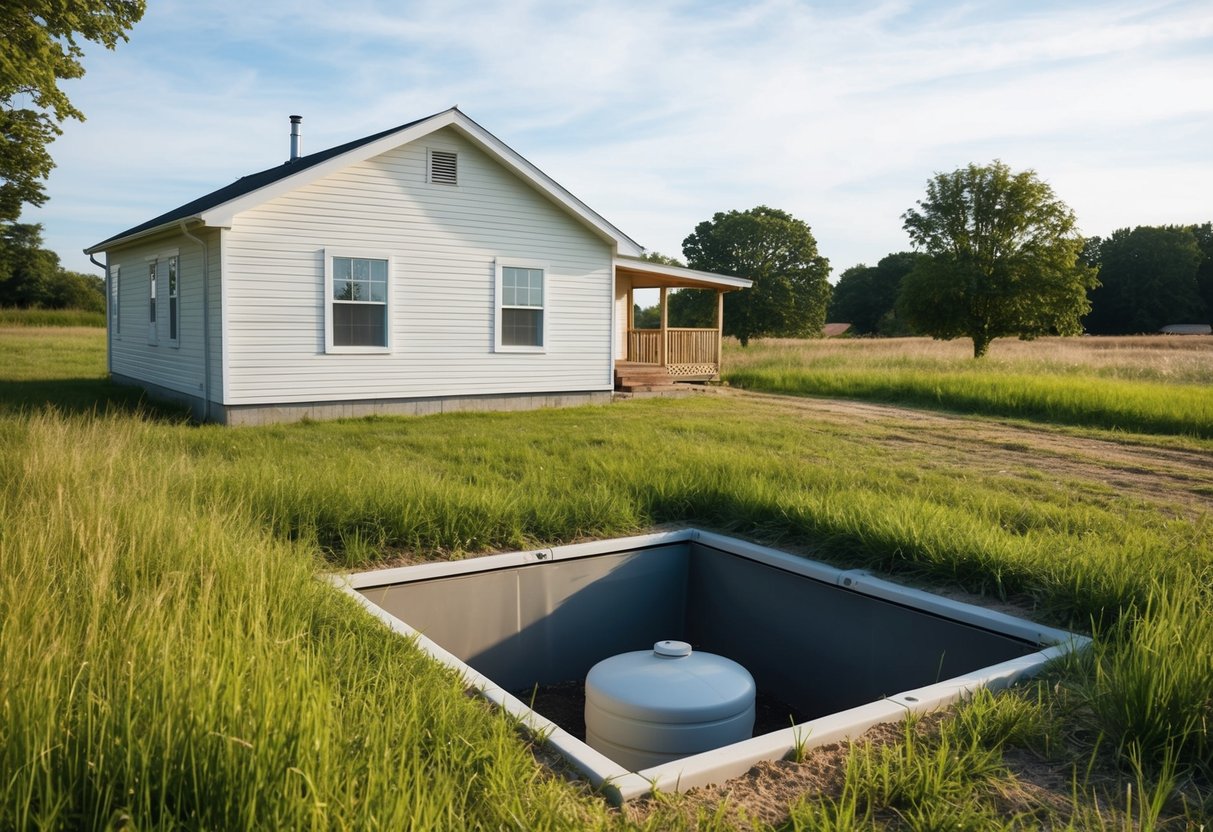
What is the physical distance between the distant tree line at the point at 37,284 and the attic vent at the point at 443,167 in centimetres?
5533

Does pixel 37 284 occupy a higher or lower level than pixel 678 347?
higher

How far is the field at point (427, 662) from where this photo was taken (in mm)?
2250

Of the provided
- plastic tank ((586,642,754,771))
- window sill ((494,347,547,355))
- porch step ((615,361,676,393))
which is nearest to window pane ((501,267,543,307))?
window sill ((494,347,547,355))

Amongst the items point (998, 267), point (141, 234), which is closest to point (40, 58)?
point (141, 234)

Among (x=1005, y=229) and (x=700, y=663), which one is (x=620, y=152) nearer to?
(x=700, y=663)

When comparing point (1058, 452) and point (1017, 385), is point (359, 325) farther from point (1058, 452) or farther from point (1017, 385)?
point (1017, 385)

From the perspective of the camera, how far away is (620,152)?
19.0 metres

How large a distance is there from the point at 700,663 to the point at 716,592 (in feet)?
5.49

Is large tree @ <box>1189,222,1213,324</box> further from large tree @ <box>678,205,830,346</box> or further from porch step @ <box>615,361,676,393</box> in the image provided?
porch step @ <box>615,361,676,393</box>

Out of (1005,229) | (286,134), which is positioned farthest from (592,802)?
(1005,229)

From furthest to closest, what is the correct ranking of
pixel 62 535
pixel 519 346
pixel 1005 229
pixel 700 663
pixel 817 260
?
pixel 817 260 < pixel 1005 229 < pixel 519 346 < pixel 700 663 < pixel 62 535

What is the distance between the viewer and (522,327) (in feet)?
54.5

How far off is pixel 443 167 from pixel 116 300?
1024cm

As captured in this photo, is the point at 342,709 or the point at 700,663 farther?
the point at 700,663
